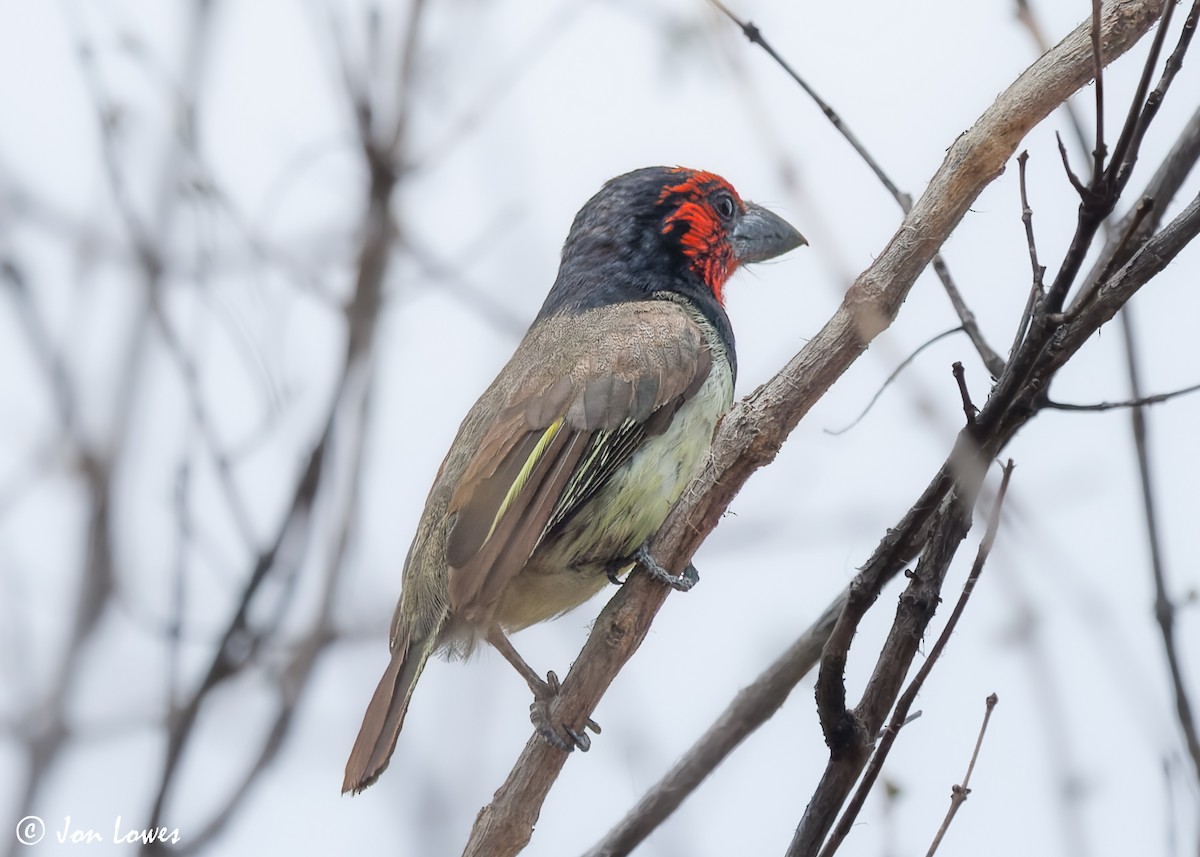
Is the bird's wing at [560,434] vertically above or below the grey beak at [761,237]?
below

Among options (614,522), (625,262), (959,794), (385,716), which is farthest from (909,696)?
(625,262)

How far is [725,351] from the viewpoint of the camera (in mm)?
4539

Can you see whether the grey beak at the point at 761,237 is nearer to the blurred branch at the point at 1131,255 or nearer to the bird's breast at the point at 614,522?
the bird's breast at the point at 614,522

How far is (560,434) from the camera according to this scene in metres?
3.97

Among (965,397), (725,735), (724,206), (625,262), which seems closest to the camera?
(965,397)

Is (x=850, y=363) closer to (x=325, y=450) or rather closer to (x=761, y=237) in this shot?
(x=325, y=450)

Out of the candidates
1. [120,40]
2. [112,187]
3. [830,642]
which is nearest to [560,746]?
[830,642]

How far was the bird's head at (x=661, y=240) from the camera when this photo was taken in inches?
193

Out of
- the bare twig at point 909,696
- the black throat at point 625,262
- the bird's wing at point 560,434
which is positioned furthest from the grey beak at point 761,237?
the bare twig at point 909,696

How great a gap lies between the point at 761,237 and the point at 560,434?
181 cm

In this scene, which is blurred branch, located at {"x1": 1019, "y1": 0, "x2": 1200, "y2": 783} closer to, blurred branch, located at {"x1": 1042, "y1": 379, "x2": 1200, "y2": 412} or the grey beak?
blurred branch, located at {"x1": 1042, "y1": 379, "x2": 1200, "y2": 412}

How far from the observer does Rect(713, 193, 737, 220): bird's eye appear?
5.34 m

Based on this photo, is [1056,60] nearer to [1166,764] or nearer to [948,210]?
[948,210]

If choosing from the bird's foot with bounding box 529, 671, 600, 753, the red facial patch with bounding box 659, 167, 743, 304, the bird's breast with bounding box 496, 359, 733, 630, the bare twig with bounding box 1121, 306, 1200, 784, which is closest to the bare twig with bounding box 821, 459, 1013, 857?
the bare twig with bounding box 1121, 306, 1200, 784
